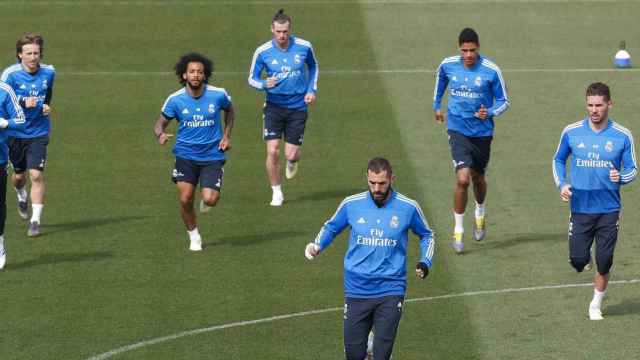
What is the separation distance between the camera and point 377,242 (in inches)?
617

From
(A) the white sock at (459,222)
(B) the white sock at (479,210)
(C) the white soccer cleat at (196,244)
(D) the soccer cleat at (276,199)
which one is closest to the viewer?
(A) the white sock at (459,222)

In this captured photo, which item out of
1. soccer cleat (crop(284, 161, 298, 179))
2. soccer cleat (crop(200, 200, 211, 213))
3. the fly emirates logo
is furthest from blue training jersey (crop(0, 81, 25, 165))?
the fly emirates logo

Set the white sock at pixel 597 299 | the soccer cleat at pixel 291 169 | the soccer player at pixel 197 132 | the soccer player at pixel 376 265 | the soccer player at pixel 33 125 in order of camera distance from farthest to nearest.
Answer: the soccer cleat at pixel 291 169
the soccer player at pixel 33 125
the soccer player at pixel 197 132
the white sock at pixel 597 299
the soccer player at pixel 376 265

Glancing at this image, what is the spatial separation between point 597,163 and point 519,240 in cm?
442

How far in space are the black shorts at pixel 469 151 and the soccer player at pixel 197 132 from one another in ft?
9.97

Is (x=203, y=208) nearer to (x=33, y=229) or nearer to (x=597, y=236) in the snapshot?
(x=33, y=229)

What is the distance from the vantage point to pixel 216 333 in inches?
739

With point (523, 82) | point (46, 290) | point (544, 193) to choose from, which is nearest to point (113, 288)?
point (46, 290)

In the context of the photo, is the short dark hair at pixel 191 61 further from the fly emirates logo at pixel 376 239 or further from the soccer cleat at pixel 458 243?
the fly emirates logo at pixel 376 239

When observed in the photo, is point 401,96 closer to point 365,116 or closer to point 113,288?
point 365,116

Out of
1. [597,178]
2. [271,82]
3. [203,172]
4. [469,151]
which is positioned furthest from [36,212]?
[597,178]

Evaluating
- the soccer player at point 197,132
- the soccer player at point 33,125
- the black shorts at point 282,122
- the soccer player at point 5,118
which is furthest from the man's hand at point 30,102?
the black shorts at point 282,122

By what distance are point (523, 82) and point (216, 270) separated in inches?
538

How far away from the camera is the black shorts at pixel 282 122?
979 inches
